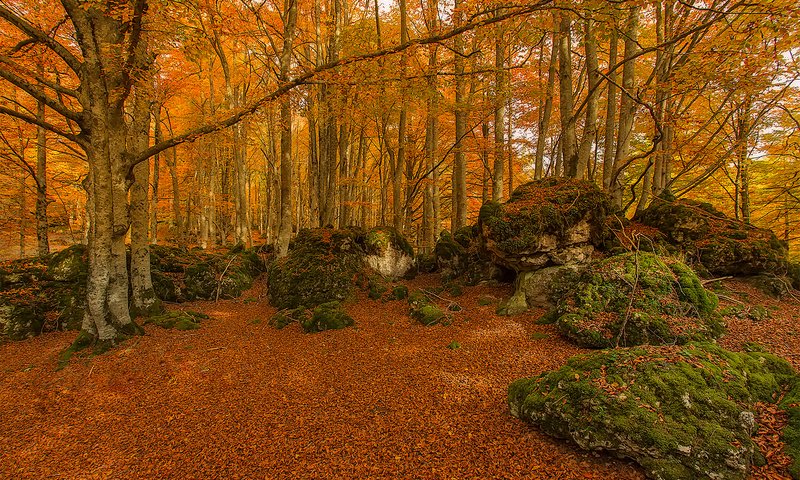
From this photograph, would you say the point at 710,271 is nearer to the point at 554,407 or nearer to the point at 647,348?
the point at 647,348

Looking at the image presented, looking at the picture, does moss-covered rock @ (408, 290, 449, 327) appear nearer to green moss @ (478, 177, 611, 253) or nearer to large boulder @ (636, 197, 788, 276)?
green moss @ (478, 177, 611, 253)

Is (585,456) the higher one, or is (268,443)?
(585,456)

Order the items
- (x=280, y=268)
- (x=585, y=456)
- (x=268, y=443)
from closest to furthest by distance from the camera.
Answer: (x=585, y=456)
(x=268, y=443)
(x=280, y=268)

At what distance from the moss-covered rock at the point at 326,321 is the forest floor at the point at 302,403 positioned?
268mm

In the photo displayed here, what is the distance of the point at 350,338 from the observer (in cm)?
609

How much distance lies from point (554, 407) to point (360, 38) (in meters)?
12.2

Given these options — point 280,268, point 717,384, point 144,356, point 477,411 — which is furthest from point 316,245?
point 717,384

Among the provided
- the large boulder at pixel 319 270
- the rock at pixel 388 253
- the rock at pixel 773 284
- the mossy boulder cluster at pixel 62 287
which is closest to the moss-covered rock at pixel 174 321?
the mossy boulder cluster at pixel 62 287

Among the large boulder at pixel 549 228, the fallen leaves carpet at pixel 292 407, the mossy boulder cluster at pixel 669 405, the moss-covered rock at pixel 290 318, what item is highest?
the large boulder at pixel 549 228

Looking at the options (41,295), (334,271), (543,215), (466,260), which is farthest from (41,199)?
(543,215)

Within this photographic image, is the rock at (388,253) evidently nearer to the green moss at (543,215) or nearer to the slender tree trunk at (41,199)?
the green moss at (543,215)

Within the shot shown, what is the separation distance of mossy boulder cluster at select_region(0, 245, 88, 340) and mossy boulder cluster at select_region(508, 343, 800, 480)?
9.27 meters

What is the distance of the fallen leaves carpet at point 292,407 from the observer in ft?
9.57

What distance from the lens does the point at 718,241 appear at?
6.82 meters
